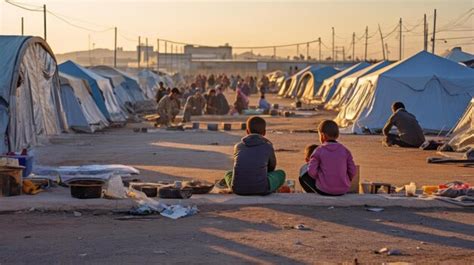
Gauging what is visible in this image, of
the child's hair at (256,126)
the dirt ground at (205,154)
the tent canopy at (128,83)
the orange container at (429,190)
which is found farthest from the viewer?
the tent canopy at (128,83)

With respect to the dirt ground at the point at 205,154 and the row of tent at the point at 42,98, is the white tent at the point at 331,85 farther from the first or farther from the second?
the dirt ground at the point at 205,154

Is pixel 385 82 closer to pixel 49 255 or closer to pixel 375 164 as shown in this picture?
pixel 375 164

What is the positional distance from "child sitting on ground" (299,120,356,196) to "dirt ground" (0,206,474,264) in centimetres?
60

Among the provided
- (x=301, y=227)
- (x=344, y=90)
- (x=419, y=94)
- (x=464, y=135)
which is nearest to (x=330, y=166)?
(x=301, y=227)

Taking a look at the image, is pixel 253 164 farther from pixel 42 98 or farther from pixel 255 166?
pixel 42 98

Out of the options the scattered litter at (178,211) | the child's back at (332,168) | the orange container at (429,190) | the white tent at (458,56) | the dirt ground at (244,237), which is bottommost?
the dirt ground at (244,237)

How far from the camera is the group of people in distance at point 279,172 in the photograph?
10820 mm

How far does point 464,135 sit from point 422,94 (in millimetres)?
7676

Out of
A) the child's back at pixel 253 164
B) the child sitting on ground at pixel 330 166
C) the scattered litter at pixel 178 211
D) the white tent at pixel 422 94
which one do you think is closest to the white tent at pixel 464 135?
the white tent at pixel 422 94

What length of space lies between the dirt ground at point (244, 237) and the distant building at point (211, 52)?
143134mm

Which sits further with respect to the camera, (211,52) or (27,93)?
(211,52)

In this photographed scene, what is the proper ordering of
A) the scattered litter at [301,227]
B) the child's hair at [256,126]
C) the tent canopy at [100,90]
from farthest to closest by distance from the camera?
the tent canopy at [100,90]
the child's hair at [256,126]
the scattered litter at [301,227]

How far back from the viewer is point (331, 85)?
50.3 meters

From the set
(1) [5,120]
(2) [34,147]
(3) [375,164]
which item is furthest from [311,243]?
(2) [34,147]
